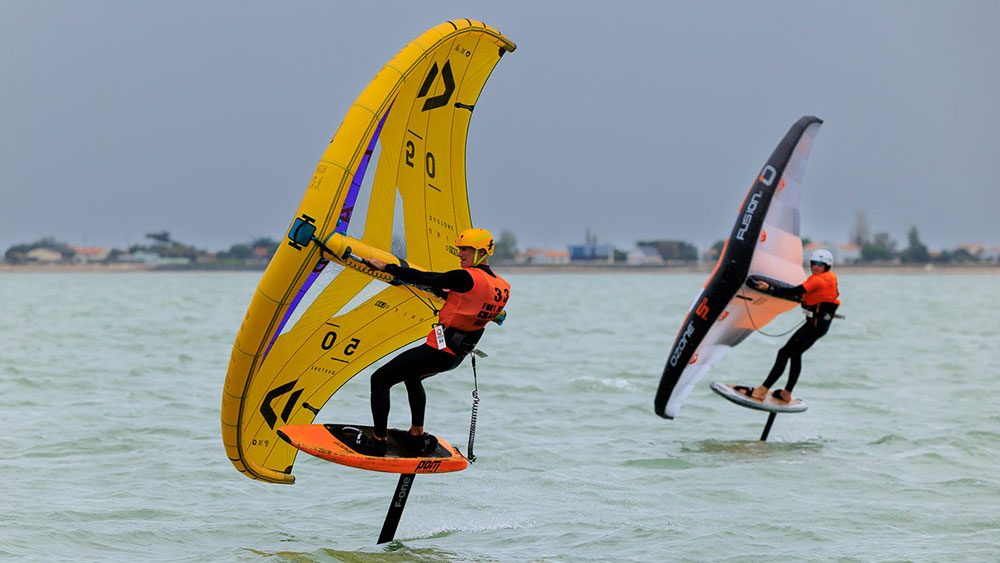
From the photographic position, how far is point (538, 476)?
12766 millimetres

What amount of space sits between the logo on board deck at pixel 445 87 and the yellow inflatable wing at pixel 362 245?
0.01m

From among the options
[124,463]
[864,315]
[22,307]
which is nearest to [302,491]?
[124,463]

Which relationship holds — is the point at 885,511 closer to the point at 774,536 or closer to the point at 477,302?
the point at 774,536

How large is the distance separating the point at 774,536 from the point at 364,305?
4.04 m

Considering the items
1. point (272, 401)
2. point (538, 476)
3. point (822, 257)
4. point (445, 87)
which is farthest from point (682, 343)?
point (272, 401)

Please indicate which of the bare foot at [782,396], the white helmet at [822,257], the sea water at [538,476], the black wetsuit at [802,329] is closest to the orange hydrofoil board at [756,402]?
the bare foot at [782,396]

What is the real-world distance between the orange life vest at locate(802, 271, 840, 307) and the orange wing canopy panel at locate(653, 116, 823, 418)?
400mm

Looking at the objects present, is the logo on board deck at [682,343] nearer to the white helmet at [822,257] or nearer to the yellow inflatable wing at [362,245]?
the white helmet at [822,257]

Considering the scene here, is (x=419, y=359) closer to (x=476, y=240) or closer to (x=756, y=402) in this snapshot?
(x=476, y=240)

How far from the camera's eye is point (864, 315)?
181ft

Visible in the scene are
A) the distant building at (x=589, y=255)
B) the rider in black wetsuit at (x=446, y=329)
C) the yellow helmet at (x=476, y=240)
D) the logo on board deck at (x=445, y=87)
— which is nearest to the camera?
the rider in black wetsuit at (x=446, y=329)

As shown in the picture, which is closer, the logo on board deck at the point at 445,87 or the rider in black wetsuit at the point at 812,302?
the logo on board deck at the point at 445,87

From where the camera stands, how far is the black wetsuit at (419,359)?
8.41m

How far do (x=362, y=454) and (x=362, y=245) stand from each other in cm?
147
